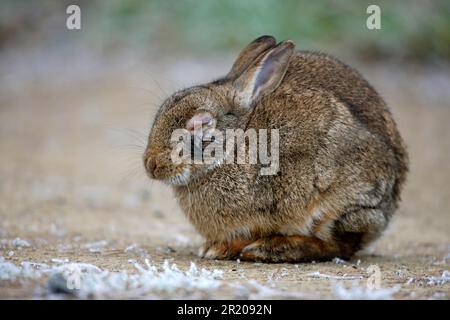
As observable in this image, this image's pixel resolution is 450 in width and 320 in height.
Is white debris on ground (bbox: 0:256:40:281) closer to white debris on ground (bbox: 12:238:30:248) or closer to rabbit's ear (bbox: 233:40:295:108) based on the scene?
white debris on ground (bbox: 12:238:30:248)

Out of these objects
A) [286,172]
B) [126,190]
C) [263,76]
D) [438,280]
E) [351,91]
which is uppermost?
[263,76]

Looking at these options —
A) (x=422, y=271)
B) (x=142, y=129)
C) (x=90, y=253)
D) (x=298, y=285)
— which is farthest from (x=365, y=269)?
(x=142, y=129)

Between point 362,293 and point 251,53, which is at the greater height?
point 251,53

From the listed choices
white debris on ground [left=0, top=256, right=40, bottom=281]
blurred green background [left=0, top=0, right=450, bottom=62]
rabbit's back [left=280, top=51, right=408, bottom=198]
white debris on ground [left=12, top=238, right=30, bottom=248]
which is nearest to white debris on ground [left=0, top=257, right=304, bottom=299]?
white debris on ground [left=0, top=256, right=40, bottom=281]

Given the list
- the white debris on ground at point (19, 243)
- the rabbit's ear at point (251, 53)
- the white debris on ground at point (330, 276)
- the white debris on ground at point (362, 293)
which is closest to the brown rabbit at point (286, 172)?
the rabbit's ear at point (251, 53)

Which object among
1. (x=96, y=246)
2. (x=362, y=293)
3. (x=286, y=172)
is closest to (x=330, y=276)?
(x=362, y=293)

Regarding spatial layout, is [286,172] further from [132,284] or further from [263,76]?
[132,284]

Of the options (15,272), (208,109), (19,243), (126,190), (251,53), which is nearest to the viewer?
(15,272)
